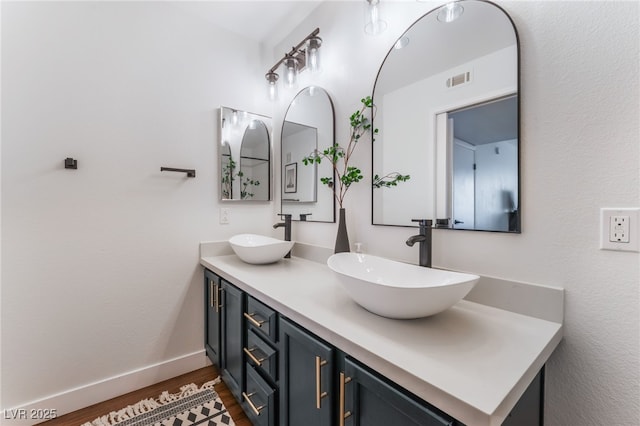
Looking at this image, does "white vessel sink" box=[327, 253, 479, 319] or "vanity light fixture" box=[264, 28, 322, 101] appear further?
"vanity light fixture" box=[264, 28, 322, 101]

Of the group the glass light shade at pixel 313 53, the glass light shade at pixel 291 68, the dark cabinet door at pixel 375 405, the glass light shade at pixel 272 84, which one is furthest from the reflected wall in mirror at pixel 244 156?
the dark cabinet door at pixel 375 405

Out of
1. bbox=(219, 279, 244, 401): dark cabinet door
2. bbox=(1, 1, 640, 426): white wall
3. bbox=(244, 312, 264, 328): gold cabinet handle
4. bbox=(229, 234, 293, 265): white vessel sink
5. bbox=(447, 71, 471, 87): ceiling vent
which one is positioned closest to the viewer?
bbox=(1, 1, 640, 426): white wall

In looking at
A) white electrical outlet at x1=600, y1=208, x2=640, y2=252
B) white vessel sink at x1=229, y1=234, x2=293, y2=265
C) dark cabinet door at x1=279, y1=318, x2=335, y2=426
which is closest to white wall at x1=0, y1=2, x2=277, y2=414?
white vessel sink at x1=229, y1=234, x2=293, y2=265

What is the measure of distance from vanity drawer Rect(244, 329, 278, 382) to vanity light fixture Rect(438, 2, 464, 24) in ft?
5.16

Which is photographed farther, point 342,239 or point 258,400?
point 342,239

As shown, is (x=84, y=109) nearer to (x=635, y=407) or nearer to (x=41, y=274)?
(x=41, y=274)

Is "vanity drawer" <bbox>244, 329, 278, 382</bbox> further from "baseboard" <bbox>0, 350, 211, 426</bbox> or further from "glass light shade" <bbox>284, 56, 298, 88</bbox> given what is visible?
"glass light shade" <bbox>284, 56, 298, 88</bbox>

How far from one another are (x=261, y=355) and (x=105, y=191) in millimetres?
1331

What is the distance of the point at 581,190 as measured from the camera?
0.83 meters

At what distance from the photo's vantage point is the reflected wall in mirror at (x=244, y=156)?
2.04 metres

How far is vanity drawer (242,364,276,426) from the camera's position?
3.75 ft

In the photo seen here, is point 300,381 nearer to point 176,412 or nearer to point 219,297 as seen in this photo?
point 219,297

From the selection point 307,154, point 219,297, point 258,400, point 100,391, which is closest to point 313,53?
point 307,154

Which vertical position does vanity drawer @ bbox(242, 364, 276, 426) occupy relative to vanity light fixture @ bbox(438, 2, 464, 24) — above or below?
below
